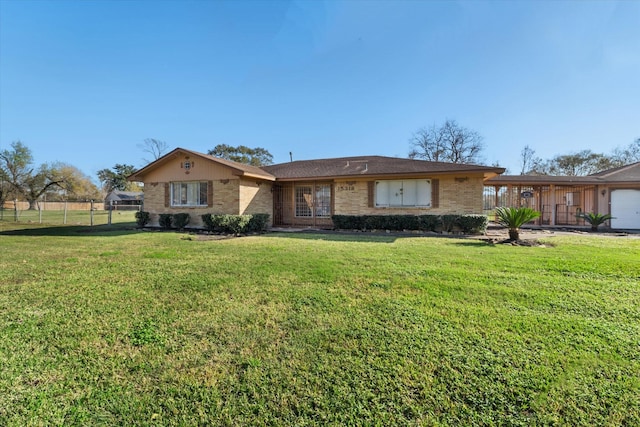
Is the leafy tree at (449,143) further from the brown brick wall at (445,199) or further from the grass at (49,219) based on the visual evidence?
the grass at (49,219)

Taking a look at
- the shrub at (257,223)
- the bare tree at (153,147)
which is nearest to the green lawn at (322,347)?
the shrub at (257,223)

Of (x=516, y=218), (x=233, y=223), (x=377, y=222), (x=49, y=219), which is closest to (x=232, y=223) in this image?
(x=233, y=223)

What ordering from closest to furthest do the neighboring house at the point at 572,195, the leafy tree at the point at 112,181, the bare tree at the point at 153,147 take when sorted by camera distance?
the neighboring house at the point at 572,195, the bare tree at the point at 153,147, the leafy tree at the point at 112,181

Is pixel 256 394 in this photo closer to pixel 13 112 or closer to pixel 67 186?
pixel 13 112

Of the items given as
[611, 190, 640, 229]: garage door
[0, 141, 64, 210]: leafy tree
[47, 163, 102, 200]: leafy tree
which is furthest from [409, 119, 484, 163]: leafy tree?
[47, 163, 102, 200]: leafy tree

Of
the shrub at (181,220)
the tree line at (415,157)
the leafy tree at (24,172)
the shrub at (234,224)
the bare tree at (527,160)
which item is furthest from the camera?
the leafy tree at (24,172)

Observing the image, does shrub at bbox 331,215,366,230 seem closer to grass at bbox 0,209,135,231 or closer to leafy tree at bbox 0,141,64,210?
grass at bbox 0,209,135,231

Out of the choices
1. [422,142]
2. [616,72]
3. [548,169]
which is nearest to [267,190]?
[616,72]

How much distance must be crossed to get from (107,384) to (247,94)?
18.9 meters

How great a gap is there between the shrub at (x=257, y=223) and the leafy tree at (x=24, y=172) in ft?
139

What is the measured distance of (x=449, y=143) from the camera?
36094 millimetres

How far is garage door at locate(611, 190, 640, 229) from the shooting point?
15.6m

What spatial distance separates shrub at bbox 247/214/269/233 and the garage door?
62.2 ft

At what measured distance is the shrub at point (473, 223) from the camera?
11.7 metres
